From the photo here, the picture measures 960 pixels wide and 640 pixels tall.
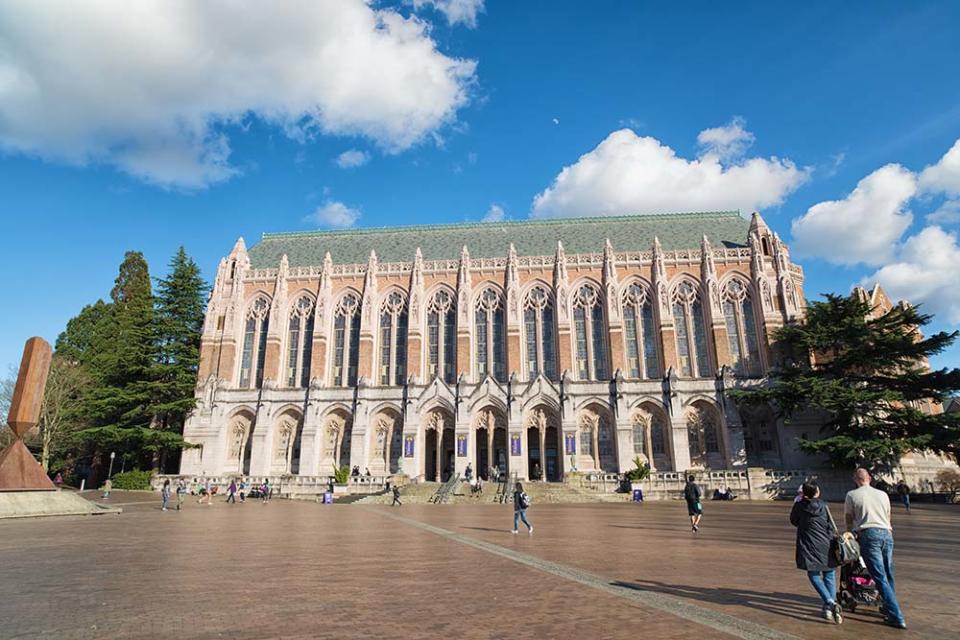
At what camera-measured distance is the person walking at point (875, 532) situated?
629cm

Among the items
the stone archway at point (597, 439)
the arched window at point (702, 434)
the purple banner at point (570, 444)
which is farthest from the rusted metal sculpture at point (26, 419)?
the arched window at point (702, 434)

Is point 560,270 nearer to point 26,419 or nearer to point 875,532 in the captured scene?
point 26,419

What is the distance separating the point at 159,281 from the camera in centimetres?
4841

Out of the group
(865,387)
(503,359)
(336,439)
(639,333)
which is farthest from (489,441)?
(865,387)

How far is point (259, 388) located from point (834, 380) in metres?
42.4

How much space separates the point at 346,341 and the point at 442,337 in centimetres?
839

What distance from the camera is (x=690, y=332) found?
1702 inches

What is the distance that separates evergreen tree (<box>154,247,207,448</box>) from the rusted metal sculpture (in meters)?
20.3

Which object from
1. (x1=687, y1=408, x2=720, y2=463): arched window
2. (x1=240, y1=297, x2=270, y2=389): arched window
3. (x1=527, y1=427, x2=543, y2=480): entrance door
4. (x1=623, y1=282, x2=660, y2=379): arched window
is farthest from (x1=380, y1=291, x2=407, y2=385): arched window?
(x1=687, y1=408, x2=720, y2=463): arched window

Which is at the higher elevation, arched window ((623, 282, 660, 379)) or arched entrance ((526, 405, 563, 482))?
arched window ((623, 282, 660, 379))

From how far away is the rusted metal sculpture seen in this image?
2120cm

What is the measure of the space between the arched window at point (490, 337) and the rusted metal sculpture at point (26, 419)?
27331 millimetres

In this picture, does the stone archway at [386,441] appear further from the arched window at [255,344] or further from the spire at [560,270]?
the spire at [560,270]

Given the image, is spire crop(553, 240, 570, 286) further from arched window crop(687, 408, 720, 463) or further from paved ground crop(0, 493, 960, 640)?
paved ground crop(0, 493, 960, 640)
